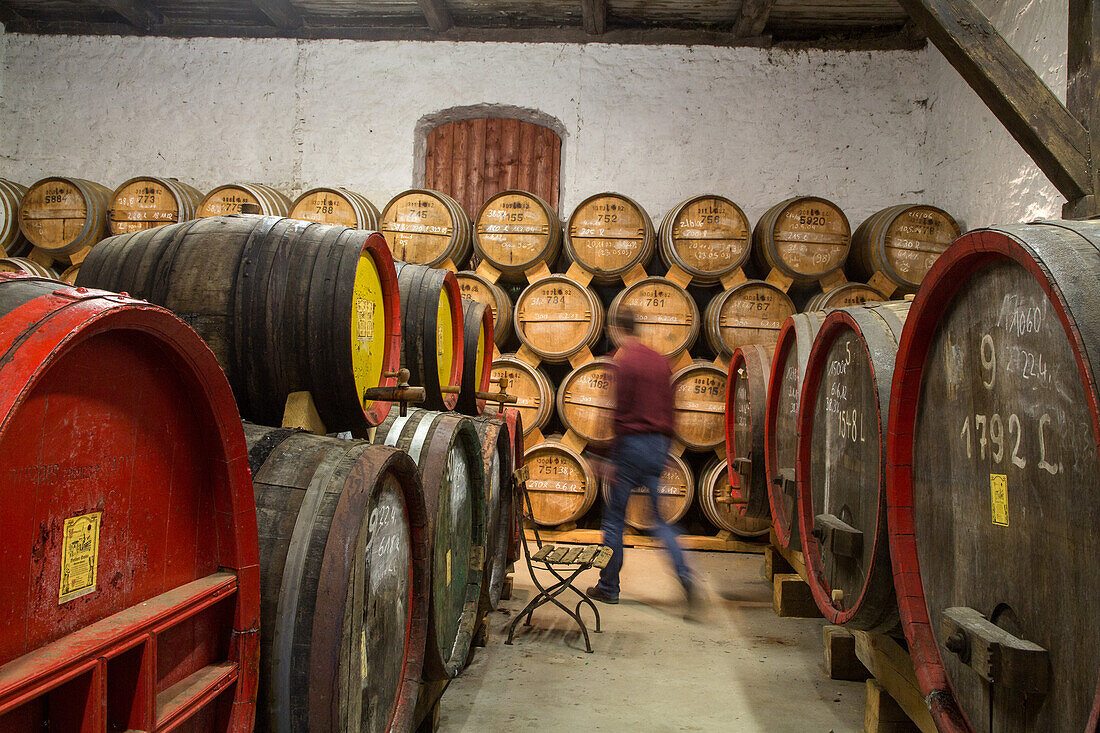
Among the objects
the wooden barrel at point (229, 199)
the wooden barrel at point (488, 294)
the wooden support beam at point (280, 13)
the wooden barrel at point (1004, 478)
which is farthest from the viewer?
the wooden support beam at point (280, 13)

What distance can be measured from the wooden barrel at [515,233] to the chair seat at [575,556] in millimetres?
2800

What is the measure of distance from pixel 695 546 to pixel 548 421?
169 centimetres

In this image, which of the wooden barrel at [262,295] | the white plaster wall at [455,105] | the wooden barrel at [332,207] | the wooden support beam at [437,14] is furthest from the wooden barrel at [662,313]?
the wooden barrel at [262,295]

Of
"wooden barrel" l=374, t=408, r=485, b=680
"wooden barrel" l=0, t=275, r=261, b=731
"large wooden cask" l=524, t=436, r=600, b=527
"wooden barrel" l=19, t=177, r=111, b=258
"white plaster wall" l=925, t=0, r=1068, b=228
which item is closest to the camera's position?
"wooden barrel" l=0, t=275, r=261, b=731

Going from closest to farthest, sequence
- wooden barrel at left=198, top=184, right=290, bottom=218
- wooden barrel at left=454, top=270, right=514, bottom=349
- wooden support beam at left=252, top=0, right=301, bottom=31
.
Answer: wooden barrel at left=454, top=270, right=514, bottom=349 < wooden barrel at left=198, top=184, right=290, bottom=218 < wooden support beam at left=252, top=0, right=301, bottom=31

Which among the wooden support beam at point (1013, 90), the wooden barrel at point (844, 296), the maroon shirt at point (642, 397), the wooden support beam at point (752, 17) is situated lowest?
the maroon shirt at point (642, 397)

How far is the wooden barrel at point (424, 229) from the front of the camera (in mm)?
6043

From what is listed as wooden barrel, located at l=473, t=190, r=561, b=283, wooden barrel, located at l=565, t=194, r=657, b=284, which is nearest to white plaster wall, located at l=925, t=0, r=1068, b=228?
wooden barrel, located at l=565, t=194, r=657, b=284

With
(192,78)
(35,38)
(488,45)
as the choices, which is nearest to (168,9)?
(192,78)

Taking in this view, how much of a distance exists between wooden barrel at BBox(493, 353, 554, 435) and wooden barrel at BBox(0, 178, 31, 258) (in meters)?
4.70

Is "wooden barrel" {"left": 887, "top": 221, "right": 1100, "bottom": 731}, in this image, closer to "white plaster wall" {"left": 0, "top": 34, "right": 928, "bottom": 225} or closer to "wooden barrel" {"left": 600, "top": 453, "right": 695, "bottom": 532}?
"wooden barrel" {"left": 600, "top": 453, "right": 695, "bottom": 532}

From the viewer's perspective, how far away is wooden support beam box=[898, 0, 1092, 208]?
8.57 ft

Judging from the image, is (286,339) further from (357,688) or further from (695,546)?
(695,546)

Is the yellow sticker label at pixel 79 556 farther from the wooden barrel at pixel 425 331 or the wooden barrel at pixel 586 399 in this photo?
the wooden barrel at pixel 586 399
